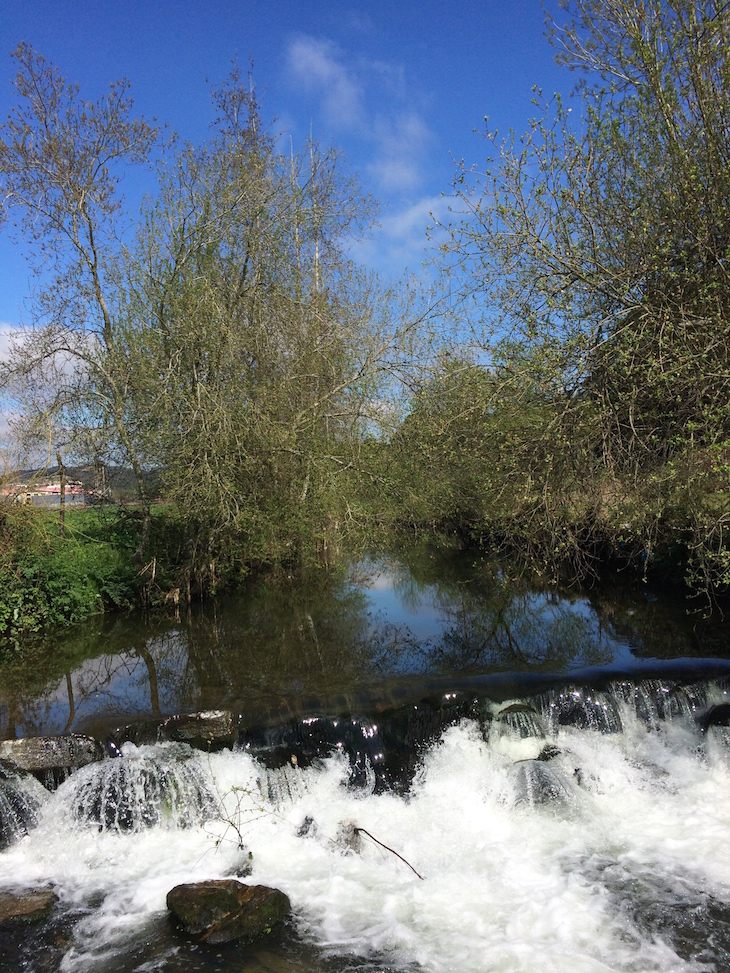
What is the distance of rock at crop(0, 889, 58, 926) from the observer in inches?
186

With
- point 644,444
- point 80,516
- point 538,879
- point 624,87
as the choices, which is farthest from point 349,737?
point 80,516

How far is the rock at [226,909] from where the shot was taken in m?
4.54

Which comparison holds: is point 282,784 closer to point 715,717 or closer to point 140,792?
point 140,792

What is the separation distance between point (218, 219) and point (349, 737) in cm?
924

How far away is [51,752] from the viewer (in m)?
6.18

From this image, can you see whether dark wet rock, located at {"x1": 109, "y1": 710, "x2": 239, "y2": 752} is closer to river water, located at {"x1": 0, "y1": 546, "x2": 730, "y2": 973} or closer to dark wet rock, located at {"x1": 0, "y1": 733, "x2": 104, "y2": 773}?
→ river water, located at {"x1": 0, "y1": 546, "x2": 730, "y2": 973}

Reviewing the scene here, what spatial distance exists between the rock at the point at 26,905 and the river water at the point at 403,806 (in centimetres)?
10

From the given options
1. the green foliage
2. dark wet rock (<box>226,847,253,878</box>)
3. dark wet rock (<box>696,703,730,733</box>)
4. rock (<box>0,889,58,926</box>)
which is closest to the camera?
rock (<box>0,889,58,926</box>)

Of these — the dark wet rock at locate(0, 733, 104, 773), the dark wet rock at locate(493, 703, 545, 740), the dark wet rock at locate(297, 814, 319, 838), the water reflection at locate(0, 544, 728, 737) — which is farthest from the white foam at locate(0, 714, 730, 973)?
the water reflection at locate(0, 544, 728, 737)

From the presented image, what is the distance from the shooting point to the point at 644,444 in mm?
7379

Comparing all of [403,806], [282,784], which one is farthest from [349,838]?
[282,784]

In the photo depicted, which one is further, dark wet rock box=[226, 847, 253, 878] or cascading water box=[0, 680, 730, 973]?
dark wet rock box=[226, 847, 253, 878]

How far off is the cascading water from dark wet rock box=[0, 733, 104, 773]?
0.17m

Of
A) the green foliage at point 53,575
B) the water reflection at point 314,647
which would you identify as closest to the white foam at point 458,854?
the water reflection at point 314,647
